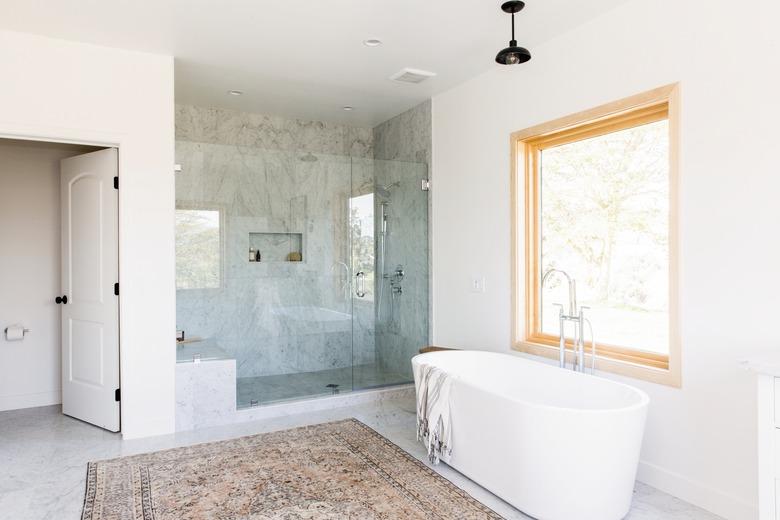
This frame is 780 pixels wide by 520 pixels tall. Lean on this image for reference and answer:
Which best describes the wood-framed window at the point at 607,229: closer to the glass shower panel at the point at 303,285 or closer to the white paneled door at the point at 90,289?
the glass shower panel at the point at 303,285

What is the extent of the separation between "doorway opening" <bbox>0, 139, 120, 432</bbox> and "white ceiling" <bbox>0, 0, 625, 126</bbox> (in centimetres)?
90

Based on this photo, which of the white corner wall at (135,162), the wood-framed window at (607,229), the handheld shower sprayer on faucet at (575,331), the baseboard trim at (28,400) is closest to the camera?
the wood-framed window at (607,229)

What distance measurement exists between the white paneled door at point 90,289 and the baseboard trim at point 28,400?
46 cm

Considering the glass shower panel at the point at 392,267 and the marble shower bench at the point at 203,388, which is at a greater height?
the glass shower panel at the point at 392,267

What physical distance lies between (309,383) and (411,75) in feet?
8.80

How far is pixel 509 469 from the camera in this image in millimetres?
2592

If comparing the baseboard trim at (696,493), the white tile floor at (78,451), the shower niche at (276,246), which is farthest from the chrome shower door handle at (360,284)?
the baseboard trim at (696,493)

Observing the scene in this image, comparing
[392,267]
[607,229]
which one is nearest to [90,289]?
[392,267]

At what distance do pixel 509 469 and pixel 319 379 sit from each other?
232cm

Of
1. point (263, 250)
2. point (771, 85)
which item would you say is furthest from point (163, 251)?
point (771, 85)

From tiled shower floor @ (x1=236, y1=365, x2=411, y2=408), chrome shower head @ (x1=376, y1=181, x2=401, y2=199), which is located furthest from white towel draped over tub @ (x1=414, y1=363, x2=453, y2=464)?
chrome shower head @ (x1=376, y1=181, x2=401, y2=199)

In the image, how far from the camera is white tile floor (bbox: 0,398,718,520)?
Result: 2632mm

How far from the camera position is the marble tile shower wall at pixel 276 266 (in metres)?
4.26

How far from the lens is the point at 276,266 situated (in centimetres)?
448
